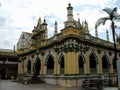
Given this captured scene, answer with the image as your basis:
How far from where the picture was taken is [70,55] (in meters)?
25.3

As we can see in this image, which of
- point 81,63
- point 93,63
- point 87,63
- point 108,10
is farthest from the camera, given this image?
point 93,63

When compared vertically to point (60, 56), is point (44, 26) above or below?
above

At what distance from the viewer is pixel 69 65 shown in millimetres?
25062

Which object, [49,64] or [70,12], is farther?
[49,64]

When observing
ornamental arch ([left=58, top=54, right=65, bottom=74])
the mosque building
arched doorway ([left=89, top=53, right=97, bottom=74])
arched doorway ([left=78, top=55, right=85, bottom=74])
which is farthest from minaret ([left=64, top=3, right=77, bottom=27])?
arched doorway ([left=89, top=53, right=97, bottom=74])

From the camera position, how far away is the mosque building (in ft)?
83.7

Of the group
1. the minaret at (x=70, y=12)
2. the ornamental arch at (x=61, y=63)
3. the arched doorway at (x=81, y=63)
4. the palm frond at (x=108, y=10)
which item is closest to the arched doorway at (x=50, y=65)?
the ornamental arch at (x=61, y=63)

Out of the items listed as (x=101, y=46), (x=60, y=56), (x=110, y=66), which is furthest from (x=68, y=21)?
(x=110, y=66)

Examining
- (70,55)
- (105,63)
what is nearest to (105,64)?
(105,63)

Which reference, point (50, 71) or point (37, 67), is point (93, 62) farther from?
point (37, 67)

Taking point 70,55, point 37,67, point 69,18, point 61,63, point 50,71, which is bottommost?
point 50,71

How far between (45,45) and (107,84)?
40.5 feet

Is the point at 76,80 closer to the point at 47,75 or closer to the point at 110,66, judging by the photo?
the point at 47,75

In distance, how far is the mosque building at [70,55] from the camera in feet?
83.7
